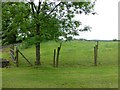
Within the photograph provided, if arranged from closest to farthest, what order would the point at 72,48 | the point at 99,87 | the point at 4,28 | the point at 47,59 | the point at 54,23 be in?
1. the point at 99,87
2. the point at 54,23
3. the point at 4,28
4. the point at 47,59
5. the point at 72,48

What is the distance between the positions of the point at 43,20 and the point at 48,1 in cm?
117

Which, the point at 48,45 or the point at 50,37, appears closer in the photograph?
the point at 50,37

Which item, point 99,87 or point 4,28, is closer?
point 99,87

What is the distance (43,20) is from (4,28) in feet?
8.70

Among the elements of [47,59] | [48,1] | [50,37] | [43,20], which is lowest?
[47,59]

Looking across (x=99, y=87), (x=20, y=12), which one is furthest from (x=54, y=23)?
(x=99, y=87)

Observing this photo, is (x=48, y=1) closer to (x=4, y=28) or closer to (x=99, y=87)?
(x=4, y=28)

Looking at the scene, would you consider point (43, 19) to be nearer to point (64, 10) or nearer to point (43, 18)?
point (43, 18)

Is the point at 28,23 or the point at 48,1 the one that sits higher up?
the point at 48,1

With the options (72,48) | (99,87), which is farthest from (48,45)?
(99,87)

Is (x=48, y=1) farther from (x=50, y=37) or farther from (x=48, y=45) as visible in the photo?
(x=48, y=45)

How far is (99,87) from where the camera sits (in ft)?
25.7

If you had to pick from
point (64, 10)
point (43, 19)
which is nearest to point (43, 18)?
point (43, 19)


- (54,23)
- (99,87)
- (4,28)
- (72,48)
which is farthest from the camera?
(72,48)
